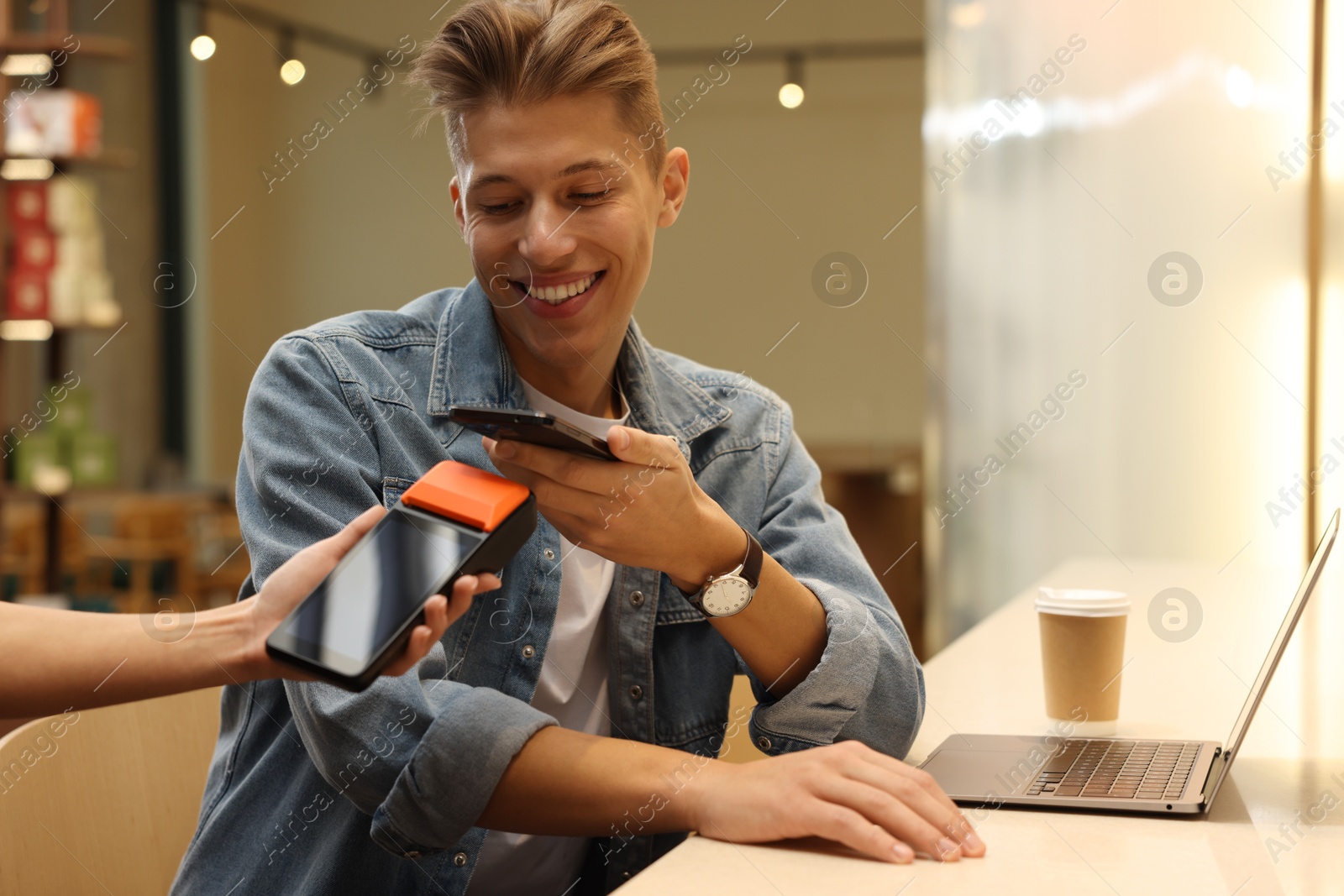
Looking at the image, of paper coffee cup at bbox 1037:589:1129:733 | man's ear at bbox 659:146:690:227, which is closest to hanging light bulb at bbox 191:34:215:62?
man's ear at bbox 659:146:690:227

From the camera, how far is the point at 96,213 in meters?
5.05

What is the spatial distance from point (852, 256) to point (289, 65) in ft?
9.99

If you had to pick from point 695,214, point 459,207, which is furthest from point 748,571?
point 695,214

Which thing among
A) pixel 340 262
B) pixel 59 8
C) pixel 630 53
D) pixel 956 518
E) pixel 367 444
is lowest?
pixel 956 518

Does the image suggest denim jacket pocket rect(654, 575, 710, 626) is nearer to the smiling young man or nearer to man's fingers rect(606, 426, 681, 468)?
the smiling young man

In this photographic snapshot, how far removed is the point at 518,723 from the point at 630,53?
67 centimetres

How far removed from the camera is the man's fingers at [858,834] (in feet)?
2.67

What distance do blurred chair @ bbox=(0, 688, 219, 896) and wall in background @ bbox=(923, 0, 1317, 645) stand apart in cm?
238

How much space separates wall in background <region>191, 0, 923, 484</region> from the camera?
5.95 meters

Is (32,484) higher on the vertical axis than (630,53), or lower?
lower

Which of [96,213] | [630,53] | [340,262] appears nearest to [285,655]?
[630,53]

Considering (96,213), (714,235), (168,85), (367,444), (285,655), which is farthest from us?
(714,235)

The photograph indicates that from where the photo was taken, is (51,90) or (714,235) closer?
(51,90)

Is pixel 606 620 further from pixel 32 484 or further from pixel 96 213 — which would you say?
pixel 96 213
